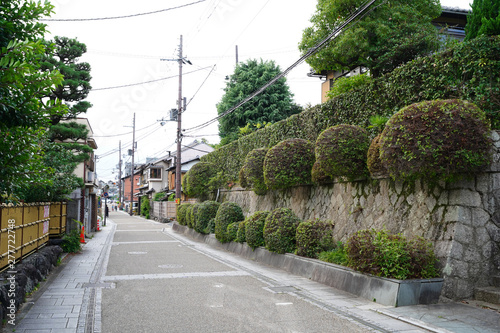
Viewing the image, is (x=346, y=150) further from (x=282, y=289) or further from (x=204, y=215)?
(x=204, y=215)

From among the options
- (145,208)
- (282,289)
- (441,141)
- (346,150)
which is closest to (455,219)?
(441,141)

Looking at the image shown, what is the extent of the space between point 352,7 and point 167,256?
45.3ft

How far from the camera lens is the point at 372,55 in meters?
18.3

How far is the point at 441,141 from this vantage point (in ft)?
24.3

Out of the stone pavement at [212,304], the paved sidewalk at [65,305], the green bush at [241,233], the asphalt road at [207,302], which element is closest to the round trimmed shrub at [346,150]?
the stone pavement at [212,304]

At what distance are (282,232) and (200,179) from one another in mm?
15491

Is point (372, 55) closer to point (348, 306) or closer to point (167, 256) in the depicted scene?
point (167, 256)

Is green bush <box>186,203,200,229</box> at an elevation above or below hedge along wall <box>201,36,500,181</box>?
below

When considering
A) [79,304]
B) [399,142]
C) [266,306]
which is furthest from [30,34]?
[399,142]

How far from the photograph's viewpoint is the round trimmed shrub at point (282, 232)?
478 inches

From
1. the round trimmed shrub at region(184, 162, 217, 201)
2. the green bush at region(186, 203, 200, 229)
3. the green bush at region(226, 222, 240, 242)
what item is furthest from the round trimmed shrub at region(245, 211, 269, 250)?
the round trimmed shrub at region(184, 162, 217, 201)

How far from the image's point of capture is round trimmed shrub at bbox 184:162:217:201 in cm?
2706

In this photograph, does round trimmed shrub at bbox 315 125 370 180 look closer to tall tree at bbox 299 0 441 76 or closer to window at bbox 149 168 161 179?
tall tree at bbox 299 0 441 76

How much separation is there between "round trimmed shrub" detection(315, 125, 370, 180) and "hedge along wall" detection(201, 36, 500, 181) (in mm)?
998
